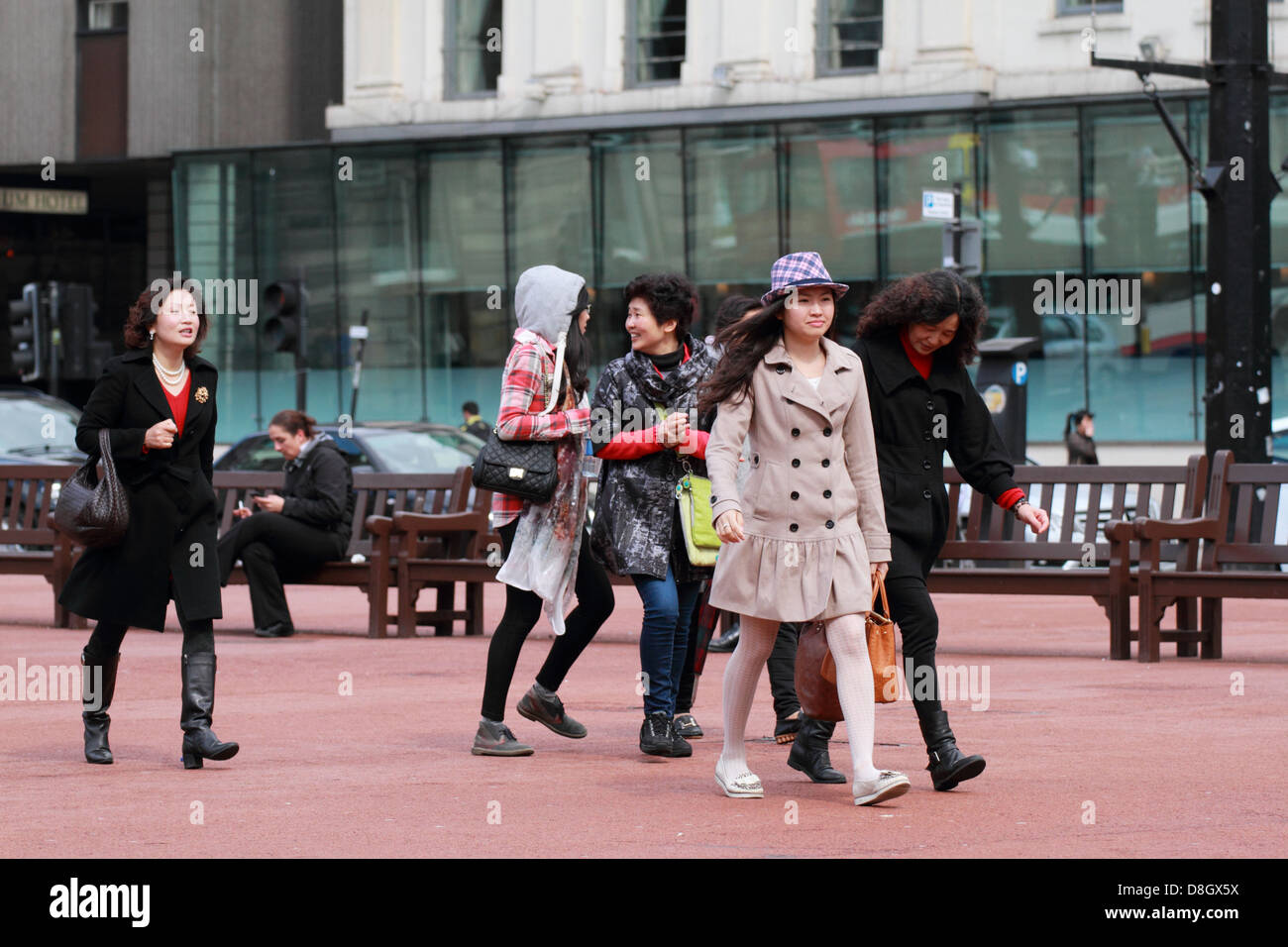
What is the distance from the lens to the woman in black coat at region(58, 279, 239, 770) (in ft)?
27.2

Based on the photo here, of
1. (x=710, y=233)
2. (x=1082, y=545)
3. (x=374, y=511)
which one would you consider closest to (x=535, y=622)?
(x=1082, y=545)

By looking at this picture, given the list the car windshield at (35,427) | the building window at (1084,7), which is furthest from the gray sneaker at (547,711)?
the building window at (1084,7)

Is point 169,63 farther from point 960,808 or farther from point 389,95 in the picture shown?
point 960,808

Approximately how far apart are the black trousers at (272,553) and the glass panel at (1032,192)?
22.9 meters

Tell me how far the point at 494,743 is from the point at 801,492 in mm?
1941

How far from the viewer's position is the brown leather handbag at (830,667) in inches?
286

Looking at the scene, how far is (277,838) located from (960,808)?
2.14 meters

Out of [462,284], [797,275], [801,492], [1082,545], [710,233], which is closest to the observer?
[801,492]

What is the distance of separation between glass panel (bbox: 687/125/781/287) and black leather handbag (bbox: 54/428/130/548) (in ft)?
98.5

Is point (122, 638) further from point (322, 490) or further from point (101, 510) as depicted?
point (322, 490)

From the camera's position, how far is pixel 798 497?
724cm

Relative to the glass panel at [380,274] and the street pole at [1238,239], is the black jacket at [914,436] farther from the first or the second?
the glass panel at [380,274]

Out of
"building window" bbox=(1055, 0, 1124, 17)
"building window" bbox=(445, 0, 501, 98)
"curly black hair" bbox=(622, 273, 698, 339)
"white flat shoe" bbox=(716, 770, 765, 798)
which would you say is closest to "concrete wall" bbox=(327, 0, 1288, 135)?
"building window" bbox=(1055, 0, 1124, 17)

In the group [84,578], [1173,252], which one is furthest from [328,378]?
[84,578]
